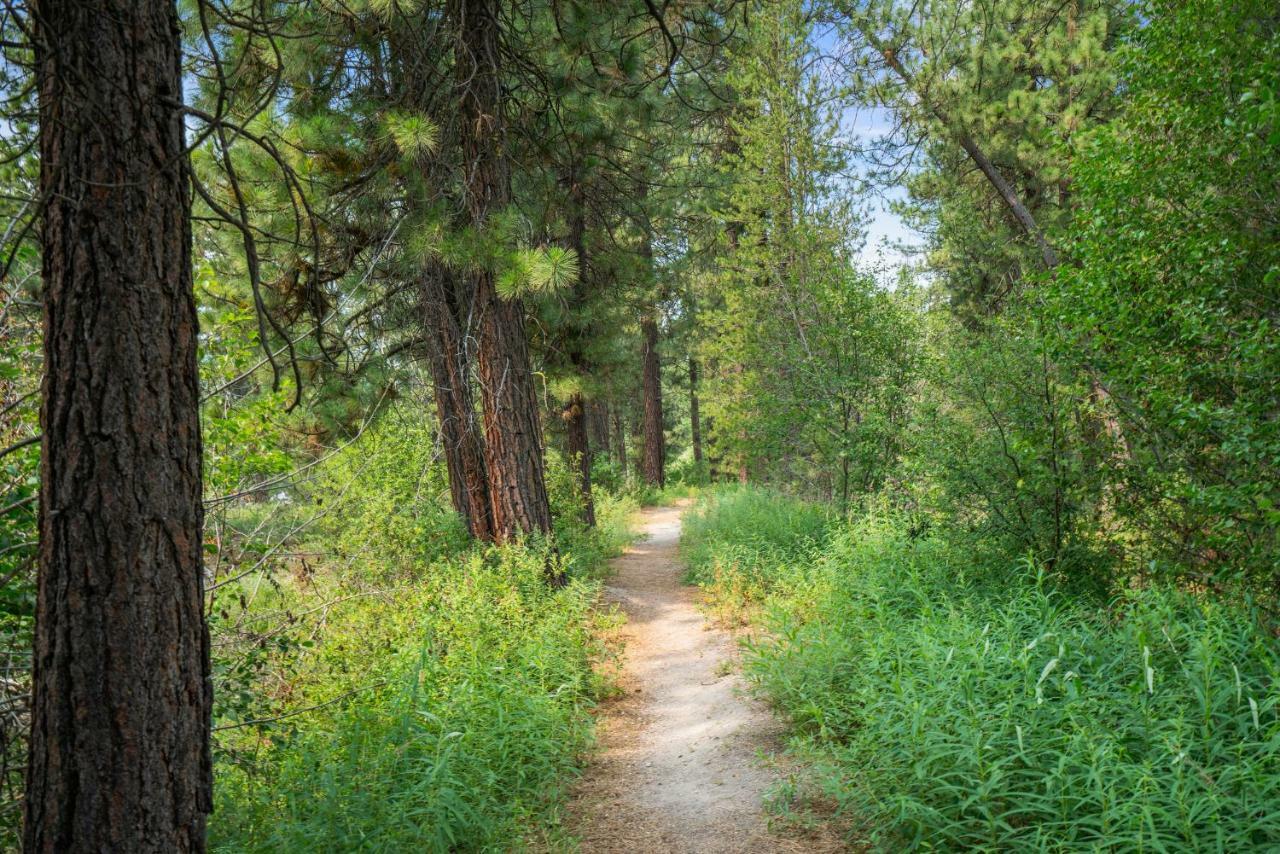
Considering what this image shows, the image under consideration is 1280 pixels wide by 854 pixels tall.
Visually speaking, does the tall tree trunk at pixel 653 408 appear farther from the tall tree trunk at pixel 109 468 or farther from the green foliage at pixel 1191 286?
the tall tree trunk at pixel 109 468

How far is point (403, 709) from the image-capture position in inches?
166

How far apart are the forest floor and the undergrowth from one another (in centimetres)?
28

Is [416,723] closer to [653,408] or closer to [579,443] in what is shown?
[579,443]

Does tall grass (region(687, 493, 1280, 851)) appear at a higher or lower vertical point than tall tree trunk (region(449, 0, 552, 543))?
lower

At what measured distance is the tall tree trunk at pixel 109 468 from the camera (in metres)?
2.22

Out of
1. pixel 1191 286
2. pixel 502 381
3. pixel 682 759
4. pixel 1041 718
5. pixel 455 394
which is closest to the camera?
pixel 1041 718

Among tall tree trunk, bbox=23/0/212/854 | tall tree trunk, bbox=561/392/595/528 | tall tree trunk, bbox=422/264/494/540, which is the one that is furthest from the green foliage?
tall tree trunk, bbox=561/392/595/528

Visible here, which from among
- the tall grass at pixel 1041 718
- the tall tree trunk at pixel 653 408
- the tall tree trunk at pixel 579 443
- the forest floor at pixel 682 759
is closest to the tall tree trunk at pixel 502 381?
the forest floor at pixel 682 759

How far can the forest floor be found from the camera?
13.0ft

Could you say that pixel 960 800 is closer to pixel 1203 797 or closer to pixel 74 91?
pixel 1203 797

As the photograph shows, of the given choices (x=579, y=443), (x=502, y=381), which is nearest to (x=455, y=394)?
(x=502, y=381)

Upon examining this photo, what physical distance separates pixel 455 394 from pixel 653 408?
12.9 metres

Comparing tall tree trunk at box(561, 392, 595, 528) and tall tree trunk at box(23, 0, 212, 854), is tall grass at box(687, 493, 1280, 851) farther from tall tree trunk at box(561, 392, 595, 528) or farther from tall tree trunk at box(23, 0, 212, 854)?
tall tree trunk at box(561, 392, 595, 528)

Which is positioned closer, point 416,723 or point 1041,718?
point 1041,718
